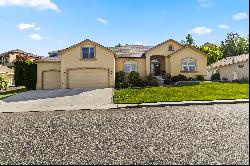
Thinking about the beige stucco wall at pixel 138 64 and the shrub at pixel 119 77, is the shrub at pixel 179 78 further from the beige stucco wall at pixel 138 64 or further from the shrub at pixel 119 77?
the shrub at pixel 119 77

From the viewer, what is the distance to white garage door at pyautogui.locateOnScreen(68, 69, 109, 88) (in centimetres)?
3269

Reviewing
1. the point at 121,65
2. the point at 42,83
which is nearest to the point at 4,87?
the point at 42,83

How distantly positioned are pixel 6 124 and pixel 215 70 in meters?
34.0

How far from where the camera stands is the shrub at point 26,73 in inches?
1380

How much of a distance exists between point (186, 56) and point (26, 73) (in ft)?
64.5

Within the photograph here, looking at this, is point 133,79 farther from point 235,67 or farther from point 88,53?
point 235,67

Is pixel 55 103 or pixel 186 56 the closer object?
pixel 55 103

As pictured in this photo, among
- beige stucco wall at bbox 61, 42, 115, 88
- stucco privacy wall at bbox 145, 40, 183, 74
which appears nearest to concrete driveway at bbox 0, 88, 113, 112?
beige stucco wall at bbox 61, 42, 115, 88

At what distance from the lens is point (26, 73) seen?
35344 mm

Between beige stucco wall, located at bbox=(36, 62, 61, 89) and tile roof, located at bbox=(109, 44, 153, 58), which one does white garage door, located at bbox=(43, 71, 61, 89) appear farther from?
tile roof, located at bbox=(109, 44, 153, 58)

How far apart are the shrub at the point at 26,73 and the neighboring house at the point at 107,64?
115cm

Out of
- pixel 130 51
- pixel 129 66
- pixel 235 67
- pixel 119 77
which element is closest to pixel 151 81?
pixel 119 77

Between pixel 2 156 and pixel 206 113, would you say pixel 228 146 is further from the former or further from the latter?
pixel 206 113

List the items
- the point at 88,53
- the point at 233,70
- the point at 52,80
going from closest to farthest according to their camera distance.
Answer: the point at 233,70
the point at 88,53
the point at 52,80
